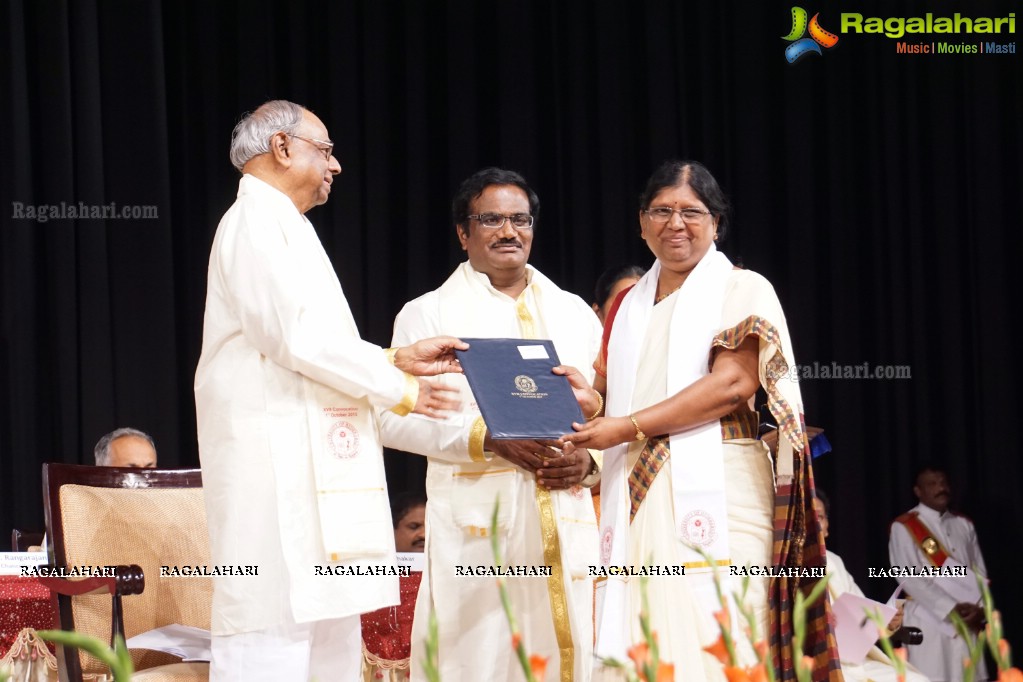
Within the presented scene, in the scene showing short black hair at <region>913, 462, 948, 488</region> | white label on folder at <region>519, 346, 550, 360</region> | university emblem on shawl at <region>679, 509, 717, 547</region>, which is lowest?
short black hair at <region>913, 462, 948, 488</region>

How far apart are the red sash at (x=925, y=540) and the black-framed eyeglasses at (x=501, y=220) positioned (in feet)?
12.2

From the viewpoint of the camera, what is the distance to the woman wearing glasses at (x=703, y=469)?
8.94 ft

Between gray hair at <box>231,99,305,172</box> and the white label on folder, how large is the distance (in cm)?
79

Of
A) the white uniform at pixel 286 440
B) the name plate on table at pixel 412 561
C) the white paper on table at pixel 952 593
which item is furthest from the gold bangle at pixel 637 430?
the white paper on table at pixel 952 593

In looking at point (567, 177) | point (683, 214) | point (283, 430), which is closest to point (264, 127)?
point (283, 430)

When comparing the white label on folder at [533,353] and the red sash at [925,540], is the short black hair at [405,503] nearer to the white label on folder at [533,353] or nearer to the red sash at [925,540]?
the white label on folder at [533,353]

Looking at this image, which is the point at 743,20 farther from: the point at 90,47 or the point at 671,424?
the point at 671,424

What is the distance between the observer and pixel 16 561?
3.54m

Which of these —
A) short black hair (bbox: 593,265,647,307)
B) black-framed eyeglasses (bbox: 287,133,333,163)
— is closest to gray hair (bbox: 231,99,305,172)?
black-framed eyeglasses (bbox: 287,133,333,163)

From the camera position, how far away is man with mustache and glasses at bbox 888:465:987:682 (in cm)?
626

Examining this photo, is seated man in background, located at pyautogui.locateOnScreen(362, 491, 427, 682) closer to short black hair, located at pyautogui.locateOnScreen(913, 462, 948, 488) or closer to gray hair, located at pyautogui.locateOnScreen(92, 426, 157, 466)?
gray hair, located at pyautogui.locateOnScreen(92, 426, 157, 466)

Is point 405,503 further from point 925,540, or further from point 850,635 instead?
point 925,540

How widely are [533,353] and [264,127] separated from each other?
0.87 m

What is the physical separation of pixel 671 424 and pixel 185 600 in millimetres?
1601
